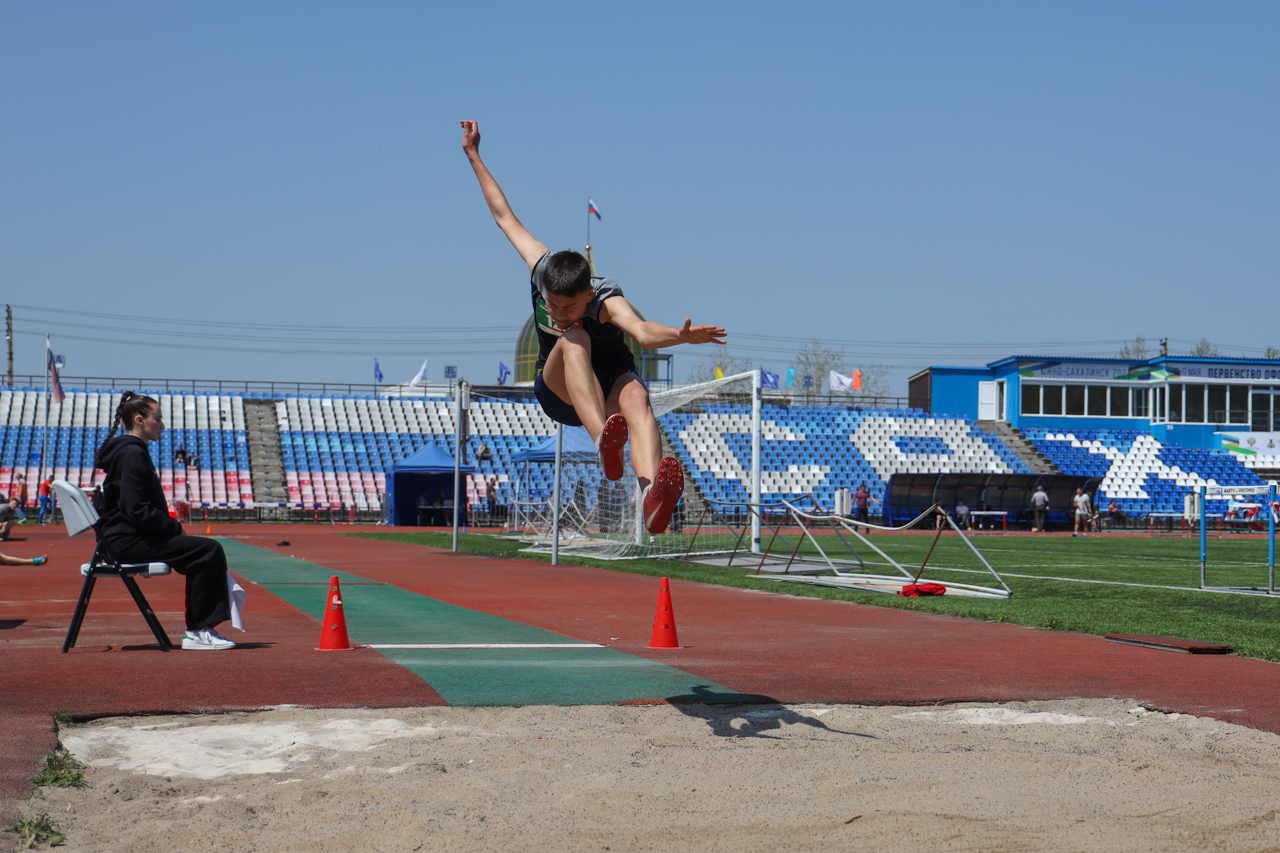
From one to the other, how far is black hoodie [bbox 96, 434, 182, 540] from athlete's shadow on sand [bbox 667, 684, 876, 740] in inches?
147

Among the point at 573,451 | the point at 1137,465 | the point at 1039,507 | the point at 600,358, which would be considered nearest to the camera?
the point at 600,358

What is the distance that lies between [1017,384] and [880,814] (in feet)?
157

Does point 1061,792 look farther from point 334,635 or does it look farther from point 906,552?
point 906,552

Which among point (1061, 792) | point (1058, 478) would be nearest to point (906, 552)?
point (1058, 478)

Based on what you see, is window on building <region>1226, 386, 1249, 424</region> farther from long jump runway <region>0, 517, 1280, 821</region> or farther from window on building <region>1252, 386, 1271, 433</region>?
long jump runway <region>0, 517, 1280, 821</region>

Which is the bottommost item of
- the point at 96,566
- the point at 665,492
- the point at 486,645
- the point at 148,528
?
the point at 486,645

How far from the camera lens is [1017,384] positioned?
49.0 meters

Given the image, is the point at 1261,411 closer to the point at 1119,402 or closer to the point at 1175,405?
the point at 1175,405

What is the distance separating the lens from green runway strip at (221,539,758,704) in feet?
20.4

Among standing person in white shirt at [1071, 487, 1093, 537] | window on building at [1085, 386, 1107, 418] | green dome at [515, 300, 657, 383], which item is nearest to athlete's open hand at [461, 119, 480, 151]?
standing person in white shirt at [1071, 487, 1093, 537]

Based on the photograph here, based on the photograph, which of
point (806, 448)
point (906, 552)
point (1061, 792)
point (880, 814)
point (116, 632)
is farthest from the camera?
point (806, 448)

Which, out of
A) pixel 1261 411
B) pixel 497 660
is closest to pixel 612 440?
pixel 497 660

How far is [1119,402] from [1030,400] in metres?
3.78

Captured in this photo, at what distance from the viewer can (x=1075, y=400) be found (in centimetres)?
4912
